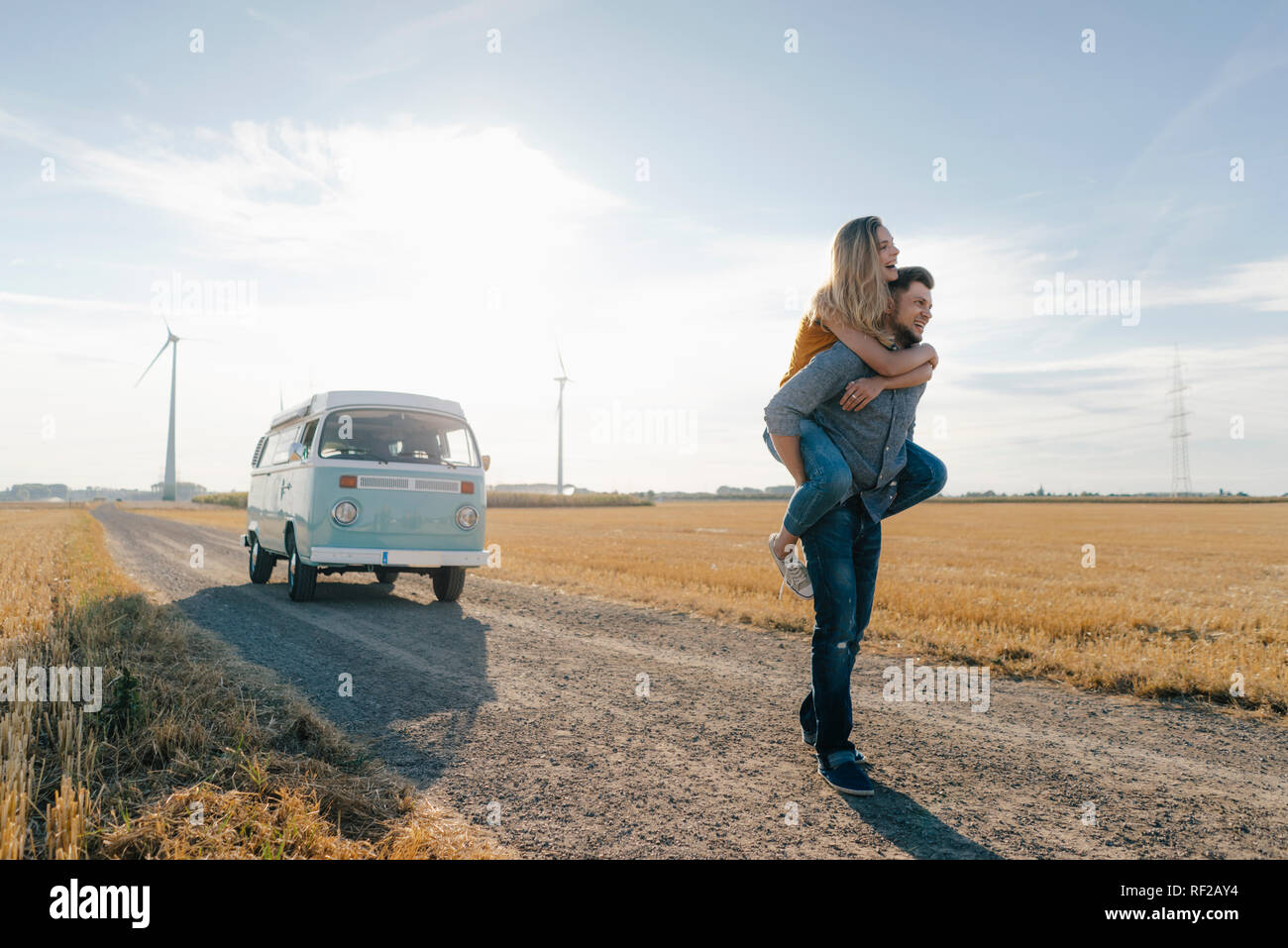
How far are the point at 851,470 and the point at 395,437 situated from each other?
746 centimetres

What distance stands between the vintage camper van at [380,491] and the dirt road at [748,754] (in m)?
1.88

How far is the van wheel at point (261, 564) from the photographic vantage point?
37.4ft

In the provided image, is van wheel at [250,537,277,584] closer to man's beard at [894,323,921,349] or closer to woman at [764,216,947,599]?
woman at [764,216,947,599]

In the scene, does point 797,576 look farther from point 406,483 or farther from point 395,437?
point 395,437

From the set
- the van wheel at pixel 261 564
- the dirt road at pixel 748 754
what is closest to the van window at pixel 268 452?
the van wheel at pixel 261 564

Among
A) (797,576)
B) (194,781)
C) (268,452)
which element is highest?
(268,452)

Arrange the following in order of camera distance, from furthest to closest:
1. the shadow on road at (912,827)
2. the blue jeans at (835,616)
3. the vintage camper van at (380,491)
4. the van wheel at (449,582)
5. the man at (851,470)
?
the van wheel at (449,582), the vintage camper van at (380,491), the blue jeans at (835,616), the man at (851,470), the shadow on road at (912,827)

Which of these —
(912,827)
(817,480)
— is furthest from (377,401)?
(912,827)

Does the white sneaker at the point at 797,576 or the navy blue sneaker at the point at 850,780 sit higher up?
the white sneaker at the point at 797,576

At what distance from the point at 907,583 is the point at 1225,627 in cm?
405

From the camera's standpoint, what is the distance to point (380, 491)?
8969 mm

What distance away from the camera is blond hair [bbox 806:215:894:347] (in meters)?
3.16

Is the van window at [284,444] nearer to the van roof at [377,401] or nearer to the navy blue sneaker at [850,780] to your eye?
the van roof at [377,401]
